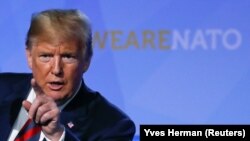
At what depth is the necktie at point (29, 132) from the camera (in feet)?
10.0

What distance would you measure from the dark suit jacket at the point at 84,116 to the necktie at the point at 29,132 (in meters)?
0.06

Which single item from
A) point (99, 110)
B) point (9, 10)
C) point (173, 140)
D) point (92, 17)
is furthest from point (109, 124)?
point (9, 10)

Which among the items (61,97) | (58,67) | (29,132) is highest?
(58,67)

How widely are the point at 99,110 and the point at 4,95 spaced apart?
49 cm

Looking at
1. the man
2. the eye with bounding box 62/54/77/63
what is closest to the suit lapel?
the man

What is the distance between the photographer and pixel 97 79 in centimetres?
305

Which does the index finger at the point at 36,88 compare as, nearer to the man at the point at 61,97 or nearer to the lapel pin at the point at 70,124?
the man at the point at 61,97

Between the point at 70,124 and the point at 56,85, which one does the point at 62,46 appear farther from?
the point at 70,124

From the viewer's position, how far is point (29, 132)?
10.1 ft

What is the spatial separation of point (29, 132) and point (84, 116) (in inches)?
11.2

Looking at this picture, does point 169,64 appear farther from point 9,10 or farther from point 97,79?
point 9,10

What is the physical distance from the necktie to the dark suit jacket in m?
0.06

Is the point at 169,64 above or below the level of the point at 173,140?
above

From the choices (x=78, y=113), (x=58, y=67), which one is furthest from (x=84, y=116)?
(x=58, y=67)
